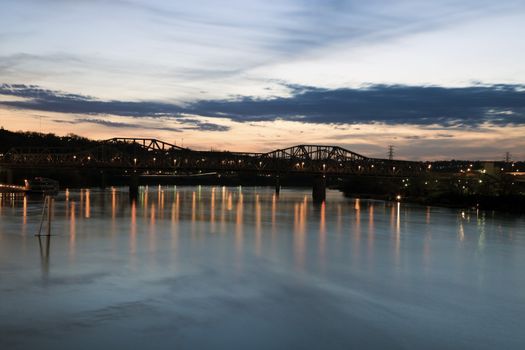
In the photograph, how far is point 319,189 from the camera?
4700 inches

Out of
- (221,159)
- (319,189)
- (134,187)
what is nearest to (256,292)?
(134,187)

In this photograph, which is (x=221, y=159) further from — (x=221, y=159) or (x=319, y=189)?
(x=319, y=189)

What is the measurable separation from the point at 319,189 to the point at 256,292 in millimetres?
99200

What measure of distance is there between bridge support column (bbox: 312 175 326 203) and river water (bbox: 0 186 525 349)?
74628 millimetres

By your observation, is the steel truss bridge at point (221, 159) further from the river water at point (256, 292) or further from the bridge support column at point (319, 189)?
the river water at point (256, 292)

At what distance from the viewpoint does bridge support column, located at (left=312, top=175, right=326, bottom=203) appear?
11531 centimetres

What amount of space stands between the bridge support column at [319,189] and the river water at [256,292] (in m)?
74.6

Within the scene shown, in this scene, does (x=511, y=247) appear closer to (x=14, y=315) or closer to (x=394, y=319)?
(x=394, y=319)

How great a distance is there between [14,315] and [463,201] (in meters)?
77.5

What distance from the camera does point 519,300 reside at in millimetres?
20469

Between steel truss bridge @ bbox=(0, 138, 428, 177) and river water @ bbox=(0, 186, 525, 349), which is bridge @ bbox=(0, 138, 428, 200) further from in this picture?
river water @ bbox=(0, 186, 525, 349)

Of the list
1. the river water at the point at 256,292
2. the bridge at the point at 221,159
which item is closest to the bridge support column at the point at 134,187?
the bridge at the point at 221,159

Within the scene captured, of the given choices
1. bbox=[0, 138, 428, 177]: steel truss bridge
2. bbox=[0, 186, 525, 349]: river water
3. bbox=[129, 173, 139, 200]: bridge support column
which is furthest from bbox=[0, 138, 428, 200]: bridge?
bbox=[0, 186, 525, 349]: river water

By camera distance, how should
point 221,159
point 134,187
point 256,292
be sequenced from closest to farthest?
point 256,292 < point 134,187 < point 221,159
